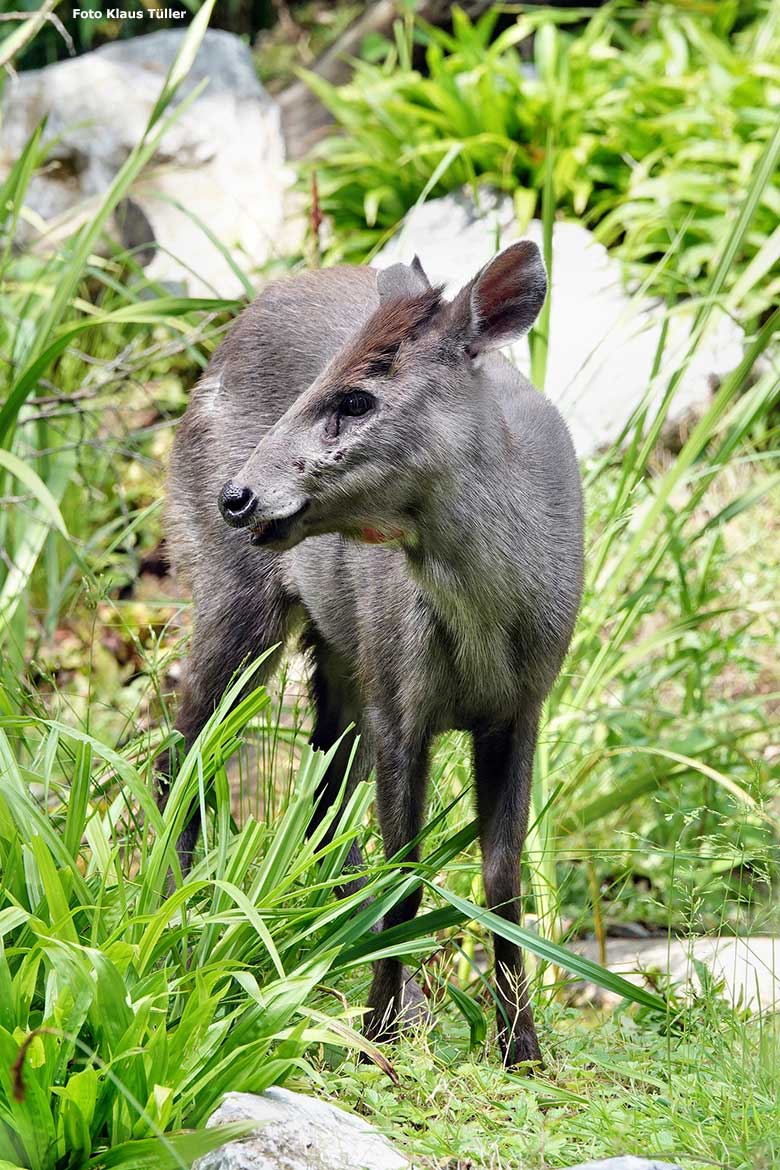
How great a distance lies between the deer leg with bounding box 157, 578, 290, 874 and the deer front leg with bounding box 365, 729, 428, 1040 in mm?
625

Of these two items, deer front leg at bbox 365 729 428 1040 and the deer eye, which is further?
deer front leg at bbox 365 729 428 1040

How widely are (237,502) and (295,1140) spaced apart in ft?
4.04

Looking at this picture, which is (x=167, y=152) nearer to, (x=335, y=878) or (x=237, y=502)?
(x=237, y=502)

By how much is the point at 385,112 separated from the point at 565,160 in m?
1.17

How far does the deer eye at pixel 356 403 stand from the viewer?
307 centimetres

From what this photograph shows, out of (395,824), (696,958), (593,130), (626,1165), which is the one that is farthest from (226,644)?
(593,130)

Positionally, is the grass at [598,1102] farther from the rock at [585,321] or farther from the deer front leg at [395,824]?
the rock at [585,321]

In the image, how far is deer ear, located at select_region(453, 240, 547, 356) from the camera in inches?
122

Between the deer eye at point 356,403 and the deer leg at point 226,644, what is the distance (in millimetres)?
933

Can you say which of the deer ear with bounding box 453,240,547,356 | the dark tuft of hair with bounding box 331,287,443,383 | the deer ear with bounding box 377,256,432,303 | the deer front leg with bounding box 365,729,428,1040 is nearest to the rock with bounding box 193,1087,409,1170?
the deer front leg with bounding box 365,729,428,1040

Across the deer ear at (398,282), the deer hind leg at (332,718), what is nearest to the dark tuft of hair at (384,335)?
the deer ear at (398,282)

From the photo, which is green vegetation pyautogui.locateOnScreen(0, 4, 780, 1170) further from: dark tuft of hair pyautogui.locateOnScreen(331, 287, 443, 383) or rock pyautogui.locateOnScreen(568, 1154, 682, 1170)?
dark tuft of hair pyautogui.locateOnScreen(331, 287, 443, 383)

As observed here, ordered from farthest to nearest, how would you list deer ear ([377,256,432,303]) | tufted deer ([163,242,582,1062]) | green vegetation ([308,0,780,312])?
green vegetation ([308,0,780,312]), deer ear ([377,256,432,303]), tufted deer ([163,242,582,1062])

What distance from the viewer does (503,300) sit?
3.16m
